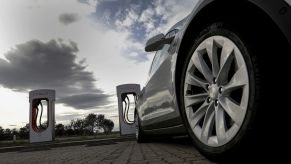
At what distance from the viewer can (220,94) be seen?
2.52m

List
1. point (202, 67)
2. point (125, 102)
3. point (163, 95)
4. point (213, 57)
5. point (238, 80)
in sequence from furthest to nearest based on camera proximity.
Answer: point (125, 102) → point (163, 95) → point (202, 67) → point (213, 57) → point (238, 80)

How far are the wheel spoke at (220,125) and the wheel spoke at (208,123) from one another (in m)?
0.10

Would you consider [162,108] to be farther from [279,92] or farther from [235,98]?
[279,92]

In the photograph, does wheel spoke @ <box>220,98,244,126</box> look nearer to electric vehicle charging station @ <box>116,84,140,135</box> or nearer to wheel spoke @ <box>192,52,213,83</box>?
wheel spoke @ <box>192,52,213,83</box>

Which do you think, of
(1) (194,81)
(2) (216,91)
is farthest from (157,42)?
(2) (216,91)

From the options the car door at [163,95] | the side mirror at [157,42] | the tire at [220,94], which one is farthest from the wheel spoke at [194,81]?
the side mirror at [157,42]

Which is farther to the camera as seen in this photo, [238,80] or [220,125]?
[220,125]

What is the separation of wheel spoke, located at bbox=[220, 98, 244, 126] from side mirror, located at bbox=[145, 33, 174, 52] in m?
1.52

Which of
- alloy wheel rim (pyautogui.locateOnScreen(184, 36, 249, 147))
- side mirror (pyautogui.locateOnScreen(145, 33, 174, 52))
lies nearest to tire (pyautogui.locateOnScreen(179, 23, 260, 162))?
alloy wheel rim (pyautogui.locateOnScreen(184, 36, 249, 147))

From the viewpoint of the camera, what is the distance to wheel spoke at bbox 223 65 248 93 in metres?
2.24

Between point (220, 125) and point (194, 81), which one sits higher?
point (194, 81)

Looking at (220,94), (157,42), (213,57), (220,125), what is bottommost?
(220,125)

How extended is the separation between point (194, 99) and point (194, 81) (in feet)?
0.51

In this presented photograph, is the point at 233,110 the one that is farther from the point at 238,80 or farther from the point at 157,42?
the point at 157,42
